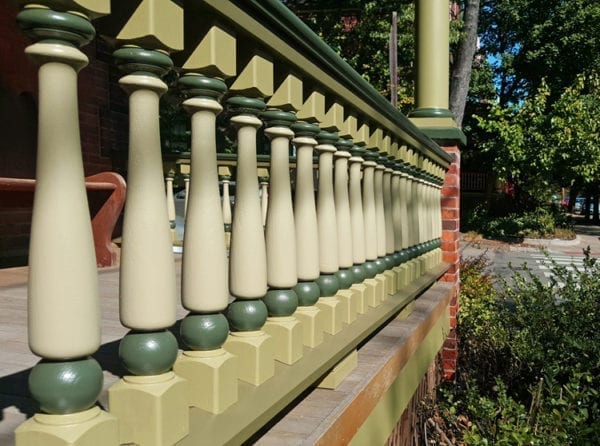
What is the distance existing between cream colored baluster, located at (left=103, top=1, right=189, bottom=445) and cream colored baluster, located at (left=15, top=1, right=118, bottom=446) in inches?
5.4

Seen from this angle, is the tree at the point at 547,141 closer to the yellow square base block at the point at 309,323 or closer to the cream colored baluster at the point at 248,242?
the yellow square base block at the point at 309,323

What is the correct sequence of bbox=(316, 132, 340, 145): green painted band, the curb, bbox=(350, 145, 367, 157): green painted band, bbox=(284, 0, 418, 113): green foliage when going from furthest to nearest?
the curb
bbox=(284, 0, 418, 113): green foliage
bbox=(350, 145, 367, 157): green painted band
bbox=(316, 132, 340, 145): green painted band

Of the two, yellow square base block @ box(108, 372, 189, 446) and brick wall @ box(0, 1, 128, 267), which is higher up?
brick wall @ box(0, 1, 128, 267)

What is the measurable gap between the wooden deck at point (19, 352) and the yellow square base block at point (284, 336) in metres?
0.47

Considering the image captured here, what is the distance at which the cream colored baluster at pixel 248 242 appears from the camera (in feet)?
4.80

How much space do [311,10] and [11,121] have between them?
11.1 meters

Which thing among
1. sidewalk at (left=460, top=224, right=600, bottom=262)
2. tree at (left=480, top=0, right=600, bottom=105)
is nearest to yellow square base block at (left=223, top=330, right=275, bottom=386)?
sidewalk at (left=460, top=224, right=600, bottom=262)

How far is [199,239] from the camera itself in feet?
4.16

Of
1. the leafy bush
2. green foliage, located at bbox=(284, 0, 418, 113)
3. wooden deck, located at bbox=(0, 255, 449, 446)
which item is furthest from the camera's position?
green foliage, located at bbox=(284, 0, 418, 113)

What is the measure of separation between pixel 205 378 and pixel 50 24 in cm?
77

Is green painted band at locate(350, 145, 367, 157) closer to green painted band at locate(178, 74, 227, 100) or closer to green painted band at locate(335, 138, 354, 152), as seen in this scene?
green painted band at locate(335, 138, 354, 152)

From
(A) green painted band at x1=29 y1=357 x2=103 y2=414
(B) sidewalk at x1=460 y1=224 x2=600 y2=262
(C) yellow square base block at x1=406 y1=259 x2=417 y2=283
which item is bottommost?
(B) sidewalk at x1=460 y1=224 x2=600 y2=262

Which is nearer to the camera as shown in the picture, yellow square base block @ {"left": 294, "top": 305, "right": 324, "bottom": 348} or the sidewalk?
yellow square base block @ {"left": 294, "top": 305, "right": 324, "bottom": 348}

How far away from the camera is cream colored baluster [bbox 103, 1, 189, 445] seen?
1.09 meters
